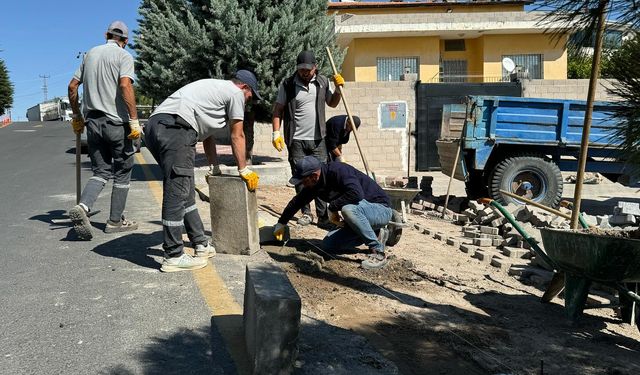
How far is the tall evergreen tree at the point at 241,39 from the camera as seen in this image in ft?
33.7

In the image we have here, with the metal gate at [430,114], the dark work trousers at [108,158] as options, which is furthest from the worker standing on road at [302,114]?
the metal gate at [430,114]

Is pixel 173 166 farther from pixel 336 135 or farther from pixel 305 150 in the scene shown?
pixel 336 135

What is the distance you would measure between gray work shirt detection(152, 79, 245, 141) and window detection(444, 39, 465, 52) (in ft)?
70.9

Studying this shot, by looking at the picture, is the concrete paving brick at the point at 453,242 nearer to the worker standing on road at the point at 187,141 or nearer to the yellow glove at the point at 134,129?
the worker standing on road at the point at 187,141

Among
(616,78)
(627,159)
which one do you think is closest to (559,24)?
(616,78)

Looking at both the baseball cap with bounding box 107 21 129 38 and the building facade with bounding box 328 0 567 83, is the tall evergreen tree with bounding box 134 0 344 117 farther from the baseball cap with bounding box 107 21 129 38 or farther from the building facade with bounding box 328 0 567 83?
the building facade with bounding box 328 0 567 83

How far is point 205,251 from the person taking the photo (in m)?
4.55

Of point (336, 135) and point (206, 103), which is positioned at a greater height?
point (206, 103)

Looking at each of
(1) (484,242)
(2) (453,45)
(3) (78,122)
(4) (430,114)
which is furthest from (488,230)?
(2) (453,45)

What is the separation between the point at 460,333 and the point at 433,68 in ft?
68.6

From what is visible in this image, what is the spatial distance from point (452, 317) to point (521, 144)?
633 cm

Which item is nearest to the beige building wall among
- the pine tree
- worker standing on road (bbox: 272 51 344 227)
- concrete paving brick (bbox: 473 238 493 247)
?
concrete paving brick (bbox: 473 238 493 247)

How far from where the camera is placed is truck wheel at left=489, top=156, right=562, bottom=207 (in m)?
9.52

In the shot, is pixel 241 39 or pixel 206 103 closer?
pixel 206 103
